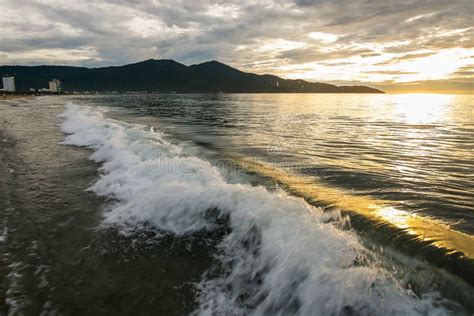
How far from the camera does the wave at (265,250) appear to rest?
16.9ft

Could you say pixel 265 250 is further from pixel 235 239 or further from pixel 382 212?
A: pixel 382 212

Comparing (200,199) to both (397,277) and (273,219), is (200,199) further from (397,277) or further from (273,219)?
(397,277)

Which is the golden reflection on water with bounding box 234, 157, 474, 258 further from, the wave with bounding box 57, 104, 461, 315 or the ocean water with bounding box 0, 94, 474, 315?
the wave with bounding box 57, 104, 461, 315

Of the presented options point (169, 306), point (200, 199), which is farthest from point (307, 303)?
point (200, 199)

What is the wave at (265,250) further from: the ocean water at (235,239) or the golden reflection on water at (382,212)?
the golden reflection on water at (382,212)

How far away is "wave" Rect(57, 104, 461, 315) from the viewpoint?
514 centimetres

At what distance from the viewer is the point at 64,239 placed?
768 cm

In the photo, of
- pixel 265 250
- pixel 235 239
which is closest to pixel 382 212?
pixel 265 250

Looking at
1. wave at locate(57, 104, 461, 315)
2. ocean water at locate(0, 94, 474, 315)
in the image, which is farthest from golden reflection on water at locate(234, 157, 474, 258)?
wave at locate(57, 104, 461, 315)

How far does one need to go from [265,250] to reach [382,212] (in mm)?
3895

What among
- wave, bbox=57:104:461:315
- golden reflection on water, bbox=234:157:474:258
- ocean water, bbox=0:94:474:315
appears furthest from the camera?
golden reflection on water, bbox=234:157:474:258

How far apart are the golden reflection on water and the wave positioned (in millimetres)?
1278

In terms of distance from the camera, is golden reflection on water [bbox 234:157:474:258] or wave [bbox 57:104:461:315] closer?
wave [bbox 57:104:461:315]

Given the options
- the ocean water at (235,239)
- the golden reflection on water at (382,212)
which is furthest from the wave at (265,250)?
the golden reflection on water at (382,212)
